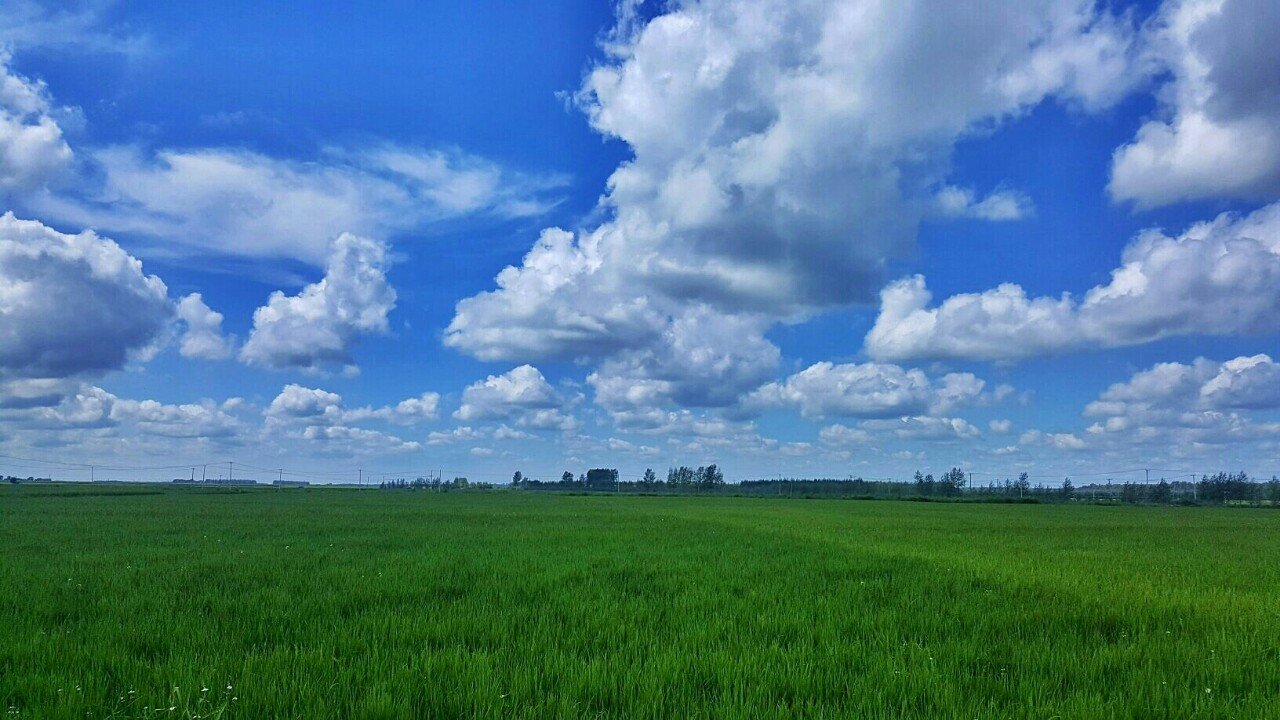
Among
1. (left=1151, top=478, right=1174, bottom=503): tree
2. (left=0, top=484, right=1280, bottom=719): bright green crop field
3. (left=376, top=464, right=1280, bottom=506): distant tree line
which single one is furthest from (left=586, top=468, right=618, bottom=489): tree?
A: (left=0, top=484, right=1280, bottom=719): bright green crop field

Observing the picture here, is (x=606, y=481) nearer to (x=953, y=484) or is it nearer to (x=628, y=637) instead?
(x=953, y=484)


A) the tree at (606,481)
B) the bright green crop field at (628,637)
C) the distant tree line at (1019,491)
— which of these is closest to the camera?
the bright green crop field at (628,637)

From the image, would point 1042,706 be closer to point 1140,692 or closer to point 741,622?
point 1140,692

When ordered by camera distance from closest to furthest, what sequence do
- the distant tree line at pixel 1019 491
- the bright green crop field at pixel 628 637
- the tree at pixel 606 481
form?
the bright green crop field at pixel 628 637 → the distant tree line at pixel 1019 491 → the tree at pixel 606 481

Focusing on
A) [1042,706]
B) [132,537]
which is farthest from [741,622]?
[132,537]

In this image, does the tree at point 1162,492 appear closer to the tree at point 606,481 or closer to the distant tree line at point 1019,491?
the distant tree line at point 1019,491

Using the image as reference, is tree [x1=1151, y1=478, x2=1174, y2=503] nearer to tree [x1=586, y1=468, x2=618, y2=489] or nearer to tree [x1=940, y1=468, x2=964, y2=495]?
tree [x1=940, y1=468, x2=964, y2=495]

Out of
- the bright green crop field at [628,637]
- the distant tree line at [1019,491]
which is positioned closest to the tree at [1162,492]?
→ the distant tree line at [1019,491]

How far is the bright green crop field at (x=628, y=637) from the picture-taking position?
18.0 ft

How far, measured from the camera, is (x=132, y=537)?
21.3m

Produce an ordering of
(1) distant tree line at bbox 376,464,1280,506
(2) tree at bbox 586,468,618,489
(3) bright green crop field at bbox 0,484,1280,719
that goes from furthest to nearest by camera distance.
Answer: (2) tree at bbox 586,468,618,489, (1) distant tree line at bbox 376,464,1280,506, (3) bright green crop field at bbox 0,484,1280,719

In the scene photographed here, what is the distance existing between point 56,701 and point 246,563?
31.5ft

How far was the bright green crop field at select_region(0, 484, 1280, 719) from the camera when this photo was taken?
549 cm

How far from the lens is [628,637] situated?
25.4 feet
